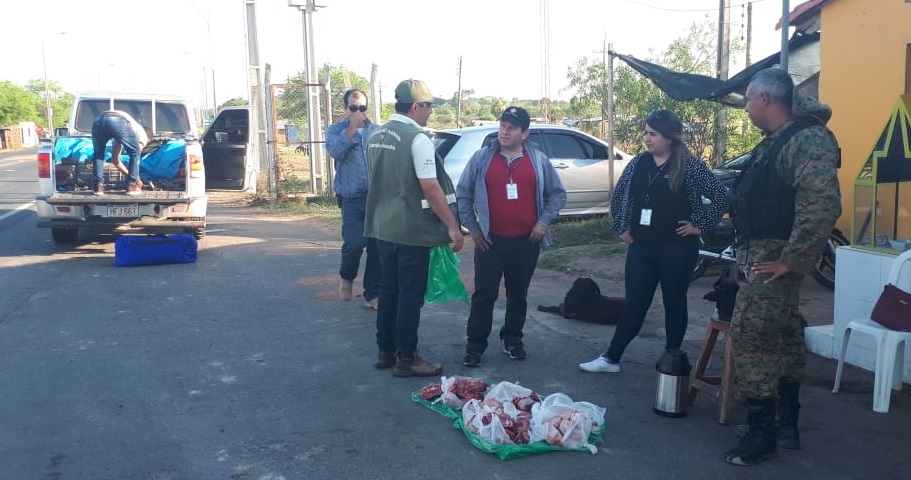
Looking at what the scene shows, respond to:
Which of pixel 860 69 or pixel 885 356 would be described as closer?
pixel 885 356

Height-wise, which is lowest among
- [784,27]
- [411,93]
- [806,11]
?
[411,93]

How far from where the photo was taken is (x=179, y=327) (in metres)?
6.71

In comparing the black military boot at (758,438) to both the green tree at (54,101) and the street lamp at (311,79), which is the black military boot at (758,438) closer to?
the street lamp at (311,79)

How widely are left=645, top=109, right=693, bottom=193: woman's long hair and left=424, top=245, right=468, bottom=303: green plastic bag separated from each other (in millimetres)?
1551

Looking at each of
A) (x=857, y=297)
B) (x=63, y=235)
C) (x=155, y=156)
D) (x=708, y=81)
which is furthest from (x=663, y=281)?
(x=63, y=235)

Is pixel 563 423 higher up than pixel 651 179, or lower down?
lower down

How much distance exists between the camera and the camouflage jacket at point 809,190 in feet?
11.8

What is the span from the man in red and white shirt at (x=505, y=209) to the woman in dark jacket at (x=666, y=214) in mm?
591

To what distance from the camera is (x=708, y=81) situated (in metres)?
10.3

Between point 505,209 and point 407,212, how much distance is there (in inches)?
28.2

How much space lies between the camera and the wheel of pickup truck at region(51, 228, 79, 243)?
11188mm

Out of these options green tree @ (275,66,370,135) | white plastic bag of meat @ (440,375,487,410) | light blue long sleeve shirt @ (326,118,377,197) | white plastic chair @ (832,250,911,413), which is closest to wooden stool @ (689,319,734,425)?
white plastic chair @ (832,250,911,413)

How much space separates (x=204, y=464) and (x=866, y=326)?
3.82 meters

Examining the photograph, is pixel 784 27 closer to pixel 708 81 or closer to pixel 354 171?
pixel 708 81
